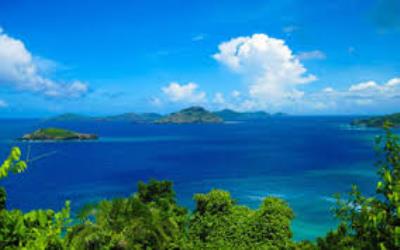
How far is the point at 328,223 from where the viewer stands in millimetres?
42000

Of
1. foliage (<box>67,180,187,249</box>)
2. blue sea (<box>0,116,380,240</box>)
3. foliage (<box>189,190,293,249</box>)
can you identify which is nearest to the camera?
foliage (<box>67,180,187,249</box>)

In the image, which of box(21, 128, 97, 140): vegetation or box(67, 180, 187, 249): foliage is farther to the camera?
box(21, 128, 97, 140): vegetation

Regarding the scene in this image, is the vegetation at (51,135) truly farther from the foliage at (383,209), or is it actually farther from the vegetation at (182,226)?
the foliage at (383,209)

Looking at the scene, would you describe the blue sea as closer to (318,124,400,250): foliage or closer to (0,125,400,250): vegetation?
(0,125,400,250): vegetation

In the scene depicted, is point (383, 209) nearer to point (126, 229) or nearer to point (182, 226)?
point (126, 229)

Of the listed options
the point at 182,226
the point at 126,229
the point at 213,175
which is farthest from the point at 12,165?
the point at 213,175

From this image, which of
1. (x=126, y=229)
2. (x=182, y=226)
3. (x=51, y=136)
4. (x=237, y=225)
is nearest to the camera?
(x=126, y=229)

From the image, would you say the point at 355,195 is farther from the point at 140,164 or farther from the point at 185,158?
the point at 185,158

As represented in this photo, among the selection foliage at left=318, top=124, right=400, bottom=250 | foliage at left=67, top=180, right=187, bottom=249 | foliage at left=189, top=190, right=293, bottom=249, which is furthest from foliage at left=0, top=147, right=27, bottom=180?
foliage at left=189, top=190, right=293, bottom=249

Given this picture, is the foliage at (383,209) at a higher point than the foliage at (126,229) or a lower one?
higher

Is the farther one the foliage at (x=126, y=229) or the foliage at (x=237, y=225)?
the foliage at (x=237, y=225)

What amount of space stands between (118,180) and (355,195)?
66.2m

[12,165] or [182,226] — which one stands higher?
[12,165]

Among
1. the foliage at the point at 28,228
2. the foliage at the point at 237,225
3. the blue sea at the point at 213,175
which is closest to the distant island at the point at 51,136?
the blue sea at the point at 213,175
